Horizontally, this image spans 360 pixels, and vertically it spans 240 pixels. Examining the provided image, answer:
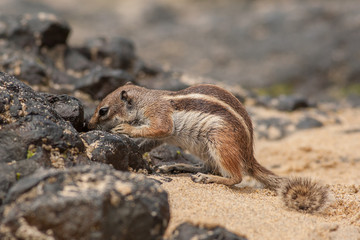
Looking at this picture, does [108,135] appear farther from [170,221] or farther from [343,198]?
[343,198]

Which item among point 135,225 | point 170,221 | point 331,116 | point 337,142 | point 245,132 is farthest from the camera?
point 331,116

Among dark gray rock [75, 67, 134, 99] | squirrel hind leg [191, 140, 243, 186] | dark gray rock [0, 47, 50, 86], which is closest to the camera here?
squirrel hind leg [191, 140, 243, 186]

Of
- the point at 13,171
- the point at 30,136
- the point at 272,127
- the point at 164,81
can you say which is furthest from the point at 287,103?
the point at 13,171

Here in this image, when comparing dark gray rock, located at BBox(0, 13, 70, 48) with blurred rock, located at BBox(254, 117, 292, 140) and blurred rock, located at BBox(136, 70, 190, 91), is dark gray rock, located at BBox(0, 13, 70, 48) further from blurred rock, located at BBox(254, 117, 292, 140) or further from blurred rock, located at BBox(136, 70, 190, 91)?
blurred rock, located at BBox(254, 117, 292, 140)

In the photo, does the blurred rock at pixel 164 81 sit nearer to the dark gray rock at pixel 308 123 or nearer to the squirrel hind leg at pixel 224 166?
the dark gray rock at pixel 308 123

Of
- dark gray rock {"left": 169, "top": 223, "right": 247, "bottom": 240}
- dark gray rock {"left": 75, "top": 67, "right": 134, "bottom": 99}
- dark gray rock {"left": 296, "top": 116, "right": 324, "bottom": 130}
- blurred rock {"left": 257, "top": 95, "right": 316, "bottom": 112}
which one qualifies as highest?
blurred rock {"left": 257, "top": 95, "right": 316, "bottom": 112}

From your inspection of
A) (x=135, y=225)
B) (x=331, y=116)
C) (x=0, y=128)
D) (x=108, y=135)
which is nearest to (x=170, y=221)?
(x=135, y=225)

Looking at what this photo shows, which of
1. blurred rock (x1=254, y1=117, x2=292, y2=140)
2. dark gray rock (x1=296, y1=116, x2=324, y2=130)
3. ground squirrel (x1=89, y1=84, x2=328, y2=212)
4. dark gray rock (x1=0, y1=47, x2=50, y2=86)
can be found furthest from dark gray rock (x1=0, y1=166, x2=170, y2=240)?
dark gray rock (x1=296, y1=116, x2=324, y2=130)
